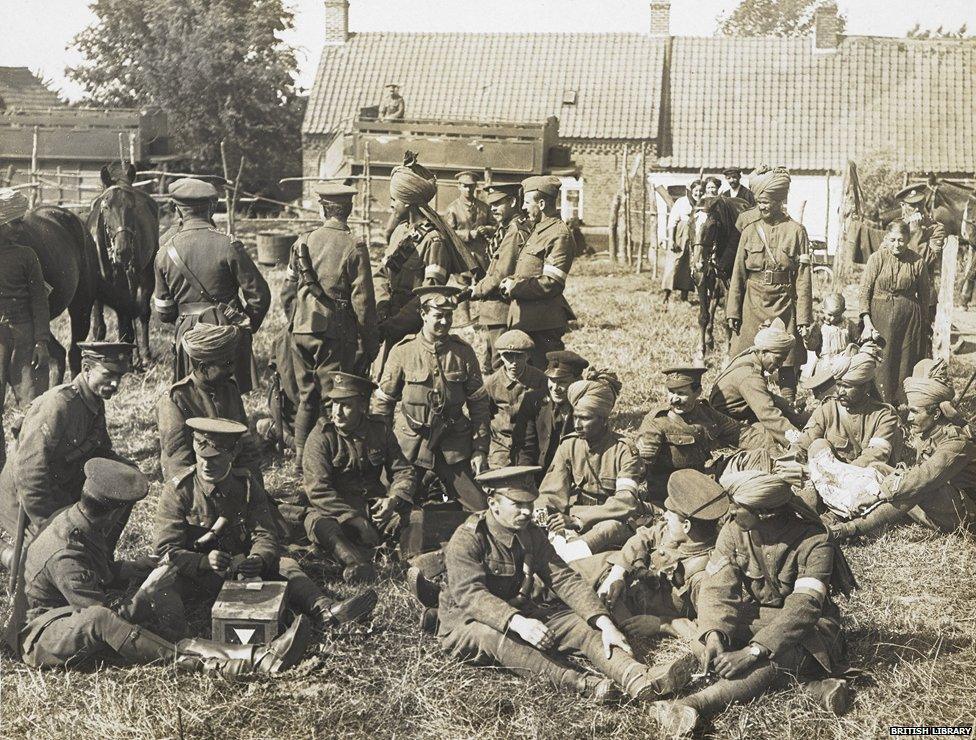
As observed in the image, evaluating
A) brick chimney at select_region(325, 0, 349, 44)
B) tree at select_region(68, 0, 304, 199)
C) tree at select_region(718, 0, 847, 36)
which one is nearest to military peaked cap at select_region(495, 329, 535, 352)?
tree at select_region(68, 0, 304, 199)

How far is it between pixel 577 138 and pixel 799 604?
20.5 m

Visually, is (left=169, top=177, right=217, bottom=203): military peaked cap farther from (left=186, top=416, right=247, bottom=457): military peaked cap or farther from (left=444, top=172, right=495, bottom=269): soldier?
(left=444, top=172, right=495, bottom=269): soldier

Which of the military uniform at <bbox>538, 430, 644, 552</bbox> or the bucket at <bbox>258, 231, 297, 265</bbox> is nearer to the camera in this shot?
the military uniform at <bbox>538, 430, 644, 552</bbox>

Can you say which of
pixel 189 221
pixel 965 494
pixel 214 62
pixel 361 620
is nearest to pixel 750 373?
pixel 965 494

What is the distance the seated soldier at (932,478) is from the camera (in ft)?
25.4

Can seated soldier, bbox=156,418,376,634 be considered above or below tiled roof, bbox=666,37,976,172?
below

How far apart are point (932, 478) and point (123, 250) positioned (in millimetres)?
7800

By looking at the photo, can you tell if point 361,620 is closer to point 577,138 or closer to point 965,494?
point 965,494

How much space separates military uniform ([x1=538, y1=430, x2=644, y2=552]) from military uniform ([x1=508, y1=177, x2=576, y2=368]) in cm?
184

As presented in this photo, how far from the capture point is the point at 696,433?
8.04m

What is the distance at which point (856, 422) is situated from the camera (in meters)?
8.16

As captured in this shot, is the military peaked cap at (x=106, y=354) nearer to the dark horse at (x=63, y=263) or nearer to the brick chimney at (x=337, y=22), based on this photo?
the dark horse at (x=63, y=263)

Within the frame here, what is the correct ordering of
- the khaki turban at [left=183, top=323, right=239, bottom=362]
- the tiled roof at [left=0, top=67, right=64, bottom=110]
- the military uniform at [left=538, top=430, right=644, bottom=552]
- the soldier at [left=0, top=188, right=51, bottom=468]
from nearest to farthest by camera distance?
the khaki turban at [left=183, top=323, right=239, bottom=362] → the military uniform at [left=538, top=430, right=644, bottom=552] → the soldier at [left=0, top=188, right=51, bottom=468] → the tiled roof at [left=0, top=67, right=64, bottom=110]

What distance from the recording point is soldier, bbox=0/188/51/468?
8203 mm
